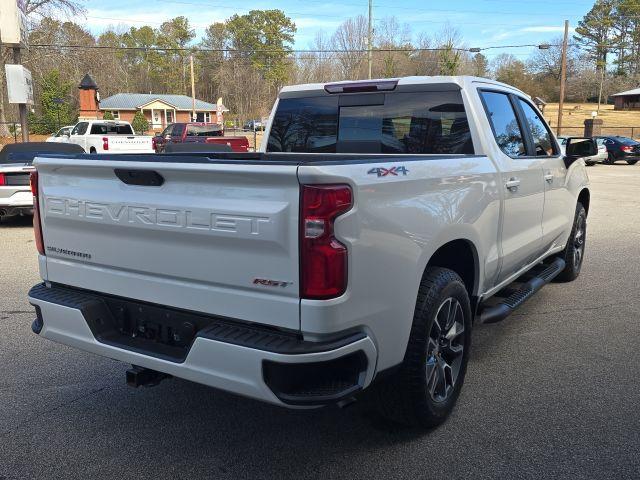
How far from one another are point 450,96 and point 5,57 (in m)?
45.3

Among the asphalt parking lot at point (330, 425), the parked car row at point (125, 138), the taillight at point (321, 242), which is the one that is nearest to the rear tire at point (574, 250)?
the asphalt parking lot at point (330, 425)

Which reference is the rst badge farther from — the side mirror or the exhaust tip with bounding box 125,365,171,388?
the side mirror

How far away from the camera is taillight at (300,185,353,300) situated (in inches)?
93.7

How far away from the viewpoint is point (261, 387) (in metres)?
2.48

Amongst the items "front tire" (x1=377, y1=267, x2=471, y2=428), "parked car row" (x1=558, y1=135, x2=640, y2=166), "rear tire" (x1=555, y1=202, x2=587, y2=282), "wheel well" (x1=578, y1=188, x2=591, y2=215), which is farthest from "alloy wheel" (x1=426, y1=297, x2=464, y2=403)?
"parked car row" (x1=558, y1=135, x2=640, y2=166)

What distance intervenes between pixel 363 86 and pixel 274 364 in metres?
2.61

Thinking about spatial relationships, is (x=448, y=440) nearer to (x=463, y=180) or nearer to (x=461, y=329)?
(x=461, y=329)

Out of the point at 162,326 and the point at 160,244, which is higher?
the point at 160,244

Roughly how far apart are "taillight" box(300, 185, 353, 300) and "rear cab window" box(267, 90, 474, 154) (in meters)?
1.93

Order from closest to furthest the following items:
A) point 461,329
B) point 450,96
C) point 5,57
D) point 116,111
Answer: point 461,329, point 450,96, point 5,57, point 116,111

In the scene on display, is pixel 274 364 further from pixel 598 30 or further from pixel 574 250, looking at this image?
pixel 598 30

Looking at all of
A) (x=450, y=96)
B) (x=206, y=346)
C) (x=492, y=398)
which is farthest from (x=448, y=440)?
(x=450, y=96)

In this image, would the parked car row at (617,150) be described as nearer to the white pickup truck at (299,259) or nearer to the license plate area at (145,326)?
the white pickup truck at (299,259)

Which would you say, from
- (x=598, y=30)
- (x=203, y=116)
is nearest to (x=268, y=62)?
(x=203, y=116)
